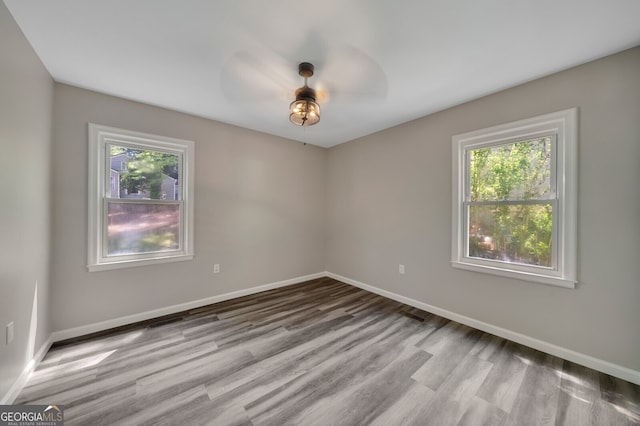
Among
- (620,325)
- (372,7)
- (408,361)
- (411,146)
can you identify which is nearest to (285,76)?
(372,7)

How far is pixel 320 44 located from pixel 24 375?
3.29m

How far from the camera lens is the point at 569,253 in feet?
6.71

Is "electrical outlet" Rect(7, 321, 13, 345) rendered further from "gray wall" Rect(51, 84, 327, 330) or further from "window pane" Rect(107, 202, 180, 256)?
"window pane" Rect(107, 202, 180, 256)

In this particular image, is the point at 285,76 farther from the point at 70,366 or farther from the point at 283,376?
the point at 70,366

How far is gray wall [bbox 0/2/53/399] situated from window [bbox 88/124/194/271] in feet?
1.22

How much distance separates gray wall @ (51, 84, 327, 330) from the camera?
2326 millimetres

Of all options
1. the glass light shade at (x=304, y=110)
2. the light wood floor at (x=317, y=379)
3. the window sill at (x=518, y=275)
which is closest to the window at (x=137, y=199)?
the light wood floor at (x=317, y=379)

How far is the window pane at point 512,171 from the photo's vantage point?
2.27m

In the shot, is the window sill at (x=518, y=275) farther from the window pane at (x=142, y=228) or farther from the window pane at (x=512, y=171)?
the window pane at (x=142, y=228)

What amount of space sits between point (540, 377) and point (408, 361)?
3.21 feet

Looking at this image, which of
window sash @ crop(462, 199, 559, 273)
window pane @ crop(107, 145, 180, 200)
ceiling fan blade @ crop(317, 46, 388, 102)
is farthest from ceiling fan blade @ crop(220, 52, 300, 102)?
window sash @ crop(462, 199, 559, 273)

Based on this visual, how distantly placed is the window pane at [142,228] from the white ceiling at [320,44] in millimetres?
1247

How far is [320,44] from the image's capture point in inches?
68.8

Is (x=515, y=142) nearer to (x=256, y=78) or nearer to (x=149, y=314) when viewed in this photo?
(x=256, y=78)
